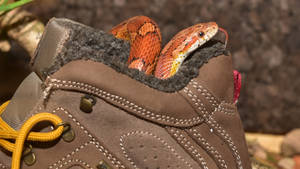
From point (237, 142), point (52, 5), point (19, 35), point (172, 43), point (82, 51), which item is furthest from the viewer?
point (52, 5)

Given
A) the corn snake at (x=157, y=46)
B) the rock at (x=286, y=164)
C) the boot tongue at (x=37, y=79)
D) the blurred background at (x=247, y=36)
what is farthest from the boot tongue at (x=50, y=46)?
the rock at (x=286, y=164)

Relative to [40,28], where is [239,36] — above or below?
below

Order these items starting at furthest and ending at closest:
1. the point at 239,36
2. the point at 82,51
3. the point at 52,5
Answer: the point at 239,36 < the point at 52,5 < the point at 82,51

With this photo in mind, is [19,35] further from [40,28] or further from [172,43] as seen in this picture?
[172,43]

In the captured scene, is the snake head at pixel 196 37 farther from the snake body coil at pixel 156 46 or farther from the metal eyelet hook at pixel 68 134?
the metal eyelet hook at pixel 68 134

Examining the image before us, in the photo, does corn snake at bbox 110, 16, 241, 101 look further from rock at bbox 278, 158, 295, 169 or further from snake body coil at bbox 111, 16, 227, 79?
rock at bbox 278, 158, 295, 169

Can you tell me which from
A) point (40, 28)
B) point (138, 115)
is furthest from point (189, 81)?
point (40, 28)
